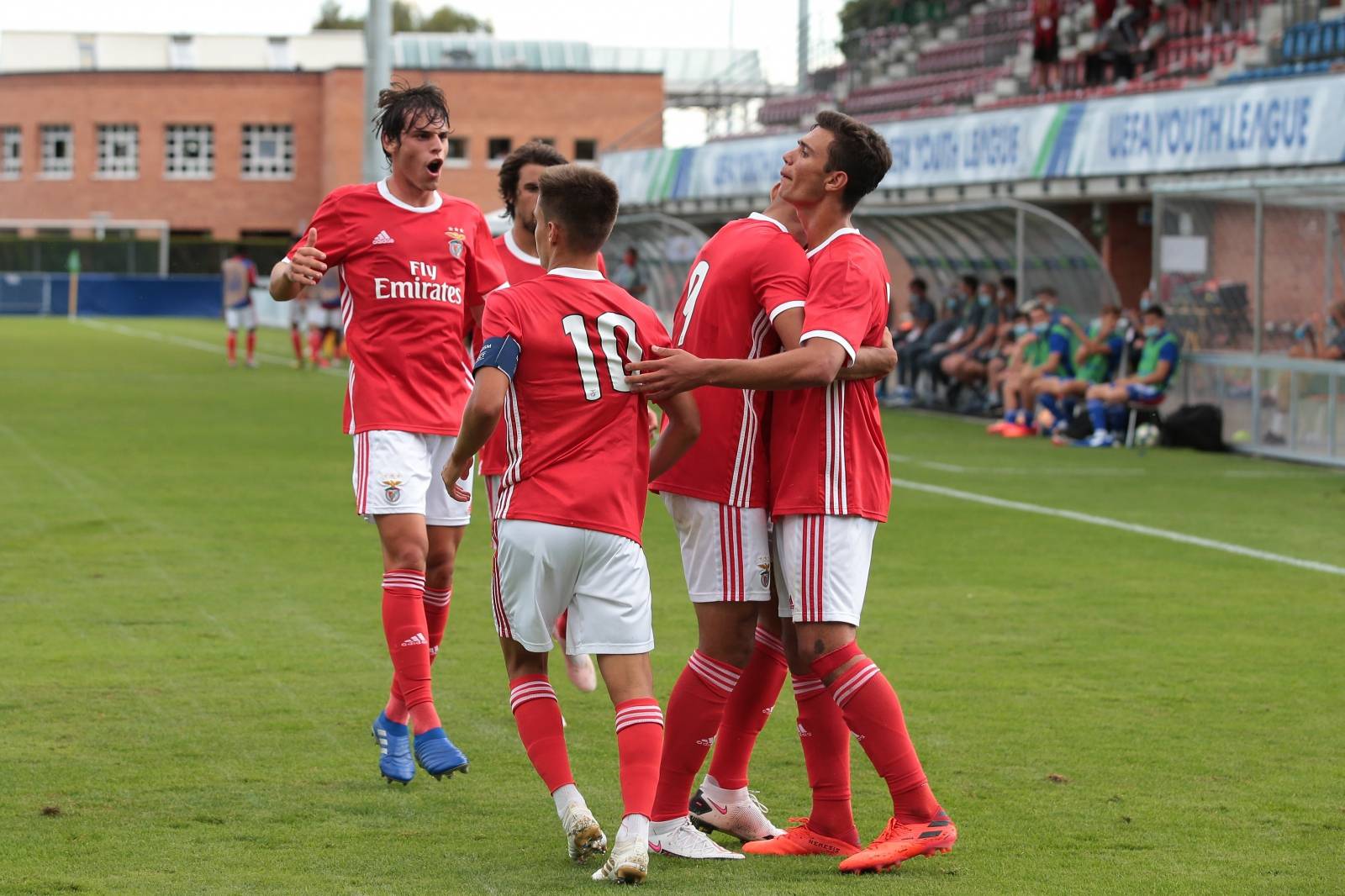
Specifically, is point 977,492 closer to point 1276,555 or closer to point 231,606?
point 1276,555

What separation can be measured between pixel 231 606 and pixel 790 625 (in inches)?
182

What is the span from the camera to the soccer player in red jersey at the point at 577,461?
475cm

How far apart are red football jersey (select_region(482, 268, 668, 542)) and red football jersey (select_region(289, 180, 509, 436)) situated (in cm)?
140

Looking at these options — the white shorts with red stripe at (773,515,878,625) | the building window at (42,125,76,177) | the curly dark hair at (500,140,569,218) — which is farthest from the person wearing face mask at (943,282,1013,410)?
the building window at (42,125,76,177)

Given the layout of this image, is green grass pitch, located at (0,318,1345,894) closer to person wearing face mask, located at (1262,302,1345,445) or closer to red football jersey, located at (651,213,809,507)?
red football jersey, located at (651,213,809,507)

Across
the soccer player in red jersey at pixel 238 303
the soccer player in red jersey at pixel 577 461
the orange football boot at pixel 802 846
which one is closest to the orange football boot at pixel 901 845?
the orange football boot at pixel 802 846

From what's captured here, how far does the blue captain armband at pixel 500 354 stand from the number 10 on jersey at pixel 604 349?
15cm

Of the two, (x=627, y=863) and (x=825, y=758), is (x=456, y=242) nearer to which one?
(x=825, y=758)

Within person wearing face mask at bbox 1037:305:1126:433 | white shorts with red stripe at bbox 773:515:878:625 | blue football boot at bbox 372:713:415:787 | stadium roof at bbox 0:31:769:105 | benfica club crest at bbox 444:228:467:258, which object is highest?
stadium roof at bbox 0:31:769:105

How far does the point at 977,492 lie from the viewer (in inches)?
587

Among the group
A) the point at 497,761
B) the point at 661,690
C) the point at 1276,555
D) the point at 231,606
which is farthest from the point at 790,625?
the point at 1276,555

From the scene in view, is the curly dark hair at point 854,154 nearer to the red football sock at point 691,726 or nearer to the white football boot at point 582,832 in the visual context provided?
the red football sock at point 691,726

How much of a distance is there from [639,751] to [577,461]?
76 cm

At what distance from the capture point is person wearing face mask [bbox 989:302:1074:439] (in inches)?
796
